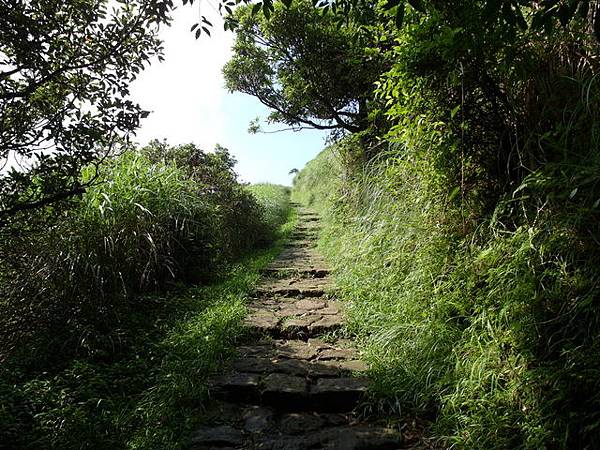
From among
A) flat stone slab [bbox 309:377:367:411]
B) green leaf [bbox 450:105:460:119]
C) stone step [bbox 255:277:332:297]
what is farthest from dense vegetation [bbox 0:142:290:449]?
green leaf [bbox 450:105:460:119]

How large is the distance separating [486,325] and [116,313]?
3116 mm

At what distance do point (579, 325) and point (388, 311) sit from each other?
5.50ft

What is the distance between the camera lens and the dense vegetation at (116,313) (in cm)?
251

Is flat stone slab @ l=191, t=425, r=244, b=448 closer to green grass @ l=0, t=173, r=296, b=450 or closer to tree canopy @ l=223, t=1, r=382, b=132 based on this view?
green grass @ l=0, t=173, r=296, b=450

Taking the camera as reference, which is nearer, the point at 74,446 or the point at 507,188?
the point at 74,446

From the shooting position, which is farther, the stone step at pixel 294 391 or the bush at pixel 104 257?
the bush at pixel 104 257

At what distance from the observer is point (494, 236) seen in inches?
107

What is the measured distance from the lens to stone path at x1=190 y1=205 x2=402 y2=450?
94.8 inches

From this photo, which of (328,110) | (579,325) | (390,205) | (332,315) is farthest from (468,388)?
(328,110)

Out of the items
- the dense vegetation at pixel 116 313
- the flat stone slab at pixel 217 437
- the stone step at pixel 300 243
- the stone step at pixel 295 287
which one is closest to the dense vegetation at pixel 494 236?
the flat stone slab at pixel 217 437

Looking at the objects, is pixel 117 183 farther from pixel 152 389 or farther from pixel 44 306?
pixel 152 389

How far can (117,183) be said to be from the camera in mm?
4676

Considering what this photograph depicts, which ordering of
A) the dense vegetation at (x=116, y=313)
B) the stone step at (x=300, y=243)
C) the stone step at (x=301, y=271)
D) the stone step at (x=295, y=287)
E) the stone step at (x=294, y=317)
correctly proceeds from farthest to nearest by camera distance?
the stone step at (x=300, y=243) < the stone step at (x=301, y=271) < the stone step at (x=295, y=287) < the stone step at (x=294, y=317) < the dense vegetation at (x=116, y=313)

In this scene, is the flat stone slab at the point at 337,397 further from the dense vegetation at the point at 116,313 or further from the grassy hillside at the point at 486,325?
the dense vegetation at the point at 116,313
